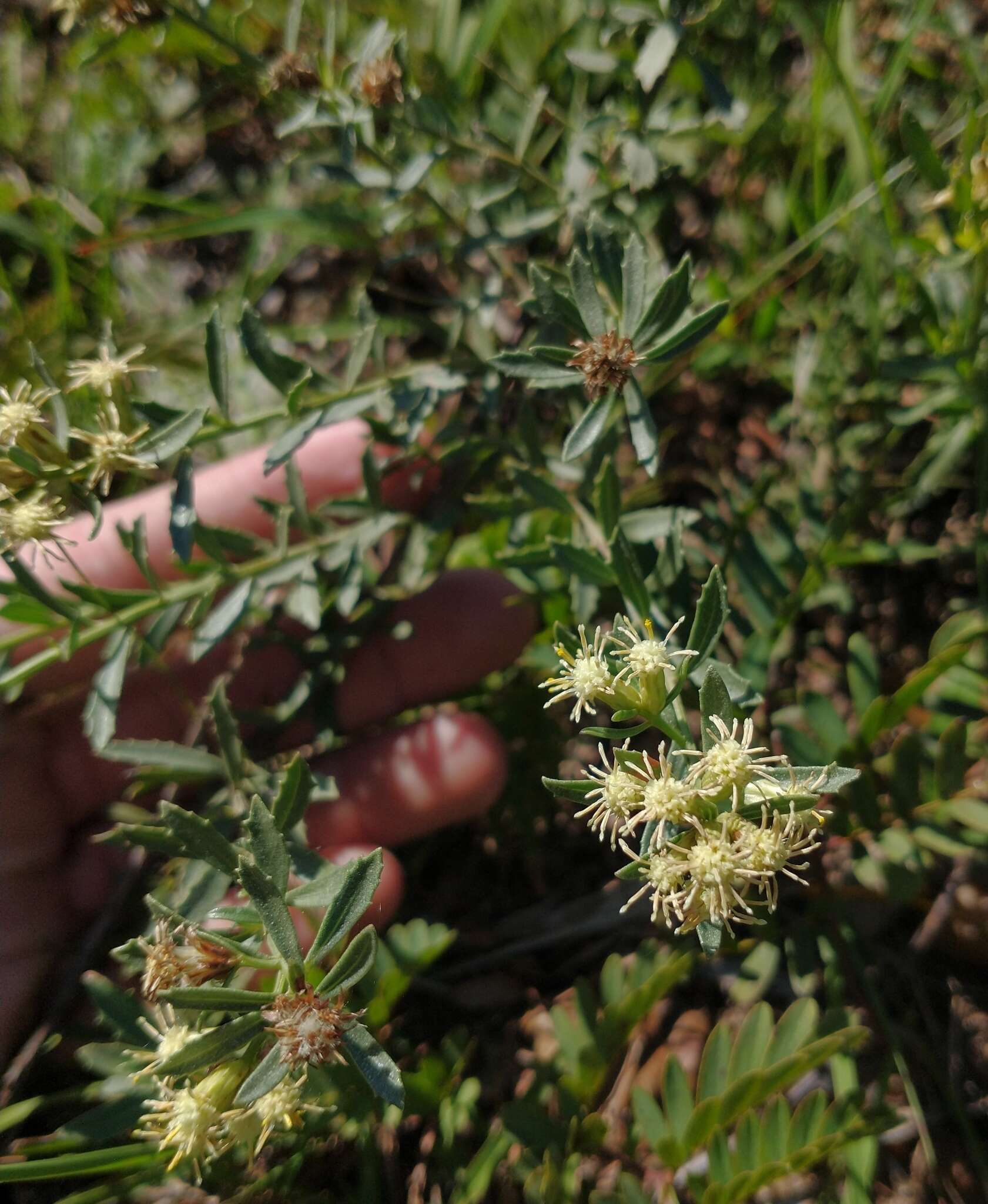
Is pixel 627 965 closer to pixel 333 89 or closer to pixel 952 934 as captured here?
pixel 952 934

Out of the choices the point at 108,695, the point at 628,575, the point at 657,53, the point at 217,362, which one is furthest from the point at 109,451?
the point at 657,53

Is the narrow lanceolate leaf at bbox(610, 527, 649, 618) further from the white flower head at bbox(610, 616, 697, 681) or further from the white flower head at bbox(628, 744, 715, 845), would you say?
the white flower head at bbox(628, 744, 715, 845)

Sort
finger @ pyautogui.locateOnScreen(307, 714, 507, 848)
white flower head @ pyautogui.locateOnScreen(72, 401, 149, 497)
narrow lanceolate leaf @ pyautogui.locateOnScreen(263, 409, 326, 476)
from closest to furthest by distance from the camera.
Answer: white flower head @ pyautogui.locateOnScreen(72, 401, 149, 497) < narrow lanceolate leaf @ pyautogui.locateOnScreen(263, 409, 326, 476) < finger @ pyautogui.locateOnScreen(307, 714, 507, 848)

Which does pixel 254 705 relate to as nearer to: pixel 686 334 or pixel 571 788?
pixel 571 788

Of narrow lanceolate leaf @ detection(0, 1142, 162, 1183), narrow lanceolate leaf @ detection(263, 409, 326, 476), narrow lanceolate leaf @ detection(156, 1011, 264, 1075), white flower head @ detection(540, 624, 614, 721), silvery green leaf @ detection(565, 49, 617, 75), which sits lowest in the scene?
narrow lanceolate leaf @ detection(0, 1142, 162, 1183)

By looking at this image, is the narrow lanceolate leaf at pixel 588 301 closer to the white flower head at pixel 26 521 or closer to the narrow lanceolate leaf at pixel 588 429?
the narrow lanceolate leaf at pixel 588 429

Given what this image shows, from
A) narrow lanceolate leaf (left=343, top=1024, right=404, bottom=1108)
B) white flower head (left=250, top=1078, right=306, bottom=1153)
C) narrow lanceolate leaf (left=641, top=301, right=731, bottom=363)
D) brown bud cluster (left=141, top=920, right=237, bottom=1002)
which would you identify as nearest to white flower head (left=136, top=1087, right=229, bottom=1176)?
white flower head (left=250, top=1078, right=306, bottom=1153)
